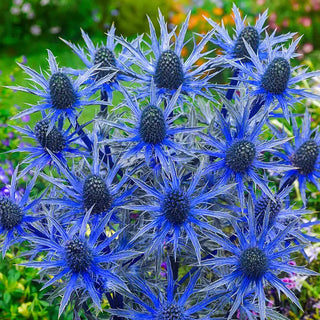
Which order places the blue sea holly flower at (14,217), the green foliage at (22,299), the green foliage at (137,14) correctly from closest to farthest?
the blue sea holly flower at (14,217)
the green foliage at (22,299)
the green foliage at (137,14)

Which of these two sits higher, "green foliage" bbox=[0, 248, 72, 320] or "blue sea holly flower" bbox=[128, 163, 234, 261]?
"blue sea holly flower" bbox=[128, 163, 234, 261]

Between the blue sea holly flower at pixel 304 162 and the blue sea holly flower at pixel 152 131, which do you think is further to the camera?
the blue sea holly flower at pixel 304 162

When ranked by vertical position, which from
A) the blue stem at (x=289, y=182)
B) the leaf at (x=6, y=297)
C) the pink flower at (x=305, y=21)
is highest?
the pink flower at (x=305, y=21)

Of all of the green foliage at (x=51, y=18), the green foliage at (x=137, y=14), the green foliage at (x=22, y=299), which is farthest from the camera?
the green foliage at (x=51, y=18)

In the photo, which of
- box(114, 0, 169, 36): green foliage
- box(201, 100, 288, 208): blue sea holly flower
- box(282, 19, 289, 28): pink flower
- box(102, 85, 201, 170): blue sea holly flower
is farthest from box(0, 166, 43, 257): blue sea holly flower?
box(282, 19, 289, 28): pink flower

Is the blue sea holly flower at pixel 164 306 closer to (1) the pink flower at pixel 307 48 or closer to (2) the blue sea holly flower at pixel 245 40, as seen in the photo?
(2) the blue sea holly flower at pixel 245 40

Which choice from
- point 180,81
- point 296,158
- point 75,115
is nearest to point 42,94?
point 75,115

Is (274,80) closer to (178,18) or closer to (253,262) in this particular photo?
(253,262)

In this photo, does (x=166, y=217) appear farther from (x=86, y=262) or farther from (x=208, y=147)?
(x=208, y=147)

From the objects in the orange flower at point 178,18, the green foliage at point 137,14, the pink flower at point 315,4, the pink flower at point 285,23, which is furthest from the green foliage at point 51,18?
the pink flower at point 315,4

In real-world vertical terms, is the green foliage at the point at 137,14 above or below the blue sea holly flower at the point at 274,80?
above

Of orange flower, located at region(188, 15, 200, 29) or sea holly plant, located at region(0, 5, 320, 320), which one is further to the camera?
orange flower, located at region(188, 15, 200, 29)

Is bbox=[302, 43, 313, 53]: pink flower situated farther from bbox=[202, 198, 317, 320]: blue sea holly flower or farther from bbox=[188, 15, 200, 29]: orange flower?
bbox=[202, 198, 317, 320]: blue sea holly flower

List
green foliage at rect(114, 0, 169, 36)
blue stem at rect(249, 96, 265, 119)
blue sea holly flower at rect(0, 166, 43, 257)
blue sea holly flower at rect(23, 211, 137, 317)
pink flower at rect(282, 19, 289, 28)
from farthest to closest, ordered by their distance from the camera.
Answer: green foliage at rect(114, 0, 169, 36) < pink flower at rect(282, 19, 289, 28) < blue stem at rect(249, 96, 265, 119) < blue sea holly flower at rect(0, 166, 43, 257) < blue sea holly flower at rect(23, 211, 137, 317)
